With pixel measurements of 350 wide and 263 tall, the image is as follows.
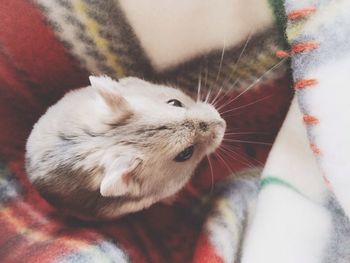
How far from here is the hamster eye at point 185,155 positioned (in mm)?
1230

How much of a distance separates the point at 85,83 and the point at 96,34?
0.17 metres

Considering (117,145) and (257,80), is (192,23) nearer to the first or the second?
(257,80)

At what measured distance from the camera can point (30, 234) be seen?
1286 millimetres

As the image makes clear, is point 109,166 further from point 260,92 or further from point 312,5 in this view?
point 312,5

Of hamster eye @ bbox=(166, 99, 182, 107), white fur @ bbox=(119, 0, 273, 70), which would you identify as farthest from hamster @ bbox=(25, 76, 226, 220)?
white fur @ bbox=(119, 0, 273, 70)

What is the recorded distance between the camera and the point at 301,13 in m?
1.05

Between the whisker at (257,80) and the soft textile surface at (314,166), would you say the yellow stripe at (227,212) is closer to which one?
the soft textile surface at (314,166)

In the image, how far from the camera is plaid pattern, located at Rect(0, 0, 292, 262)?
4.08 ft

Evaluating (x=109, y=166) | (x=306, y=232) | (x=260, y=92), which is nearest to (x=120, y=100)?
(x=109, y=166)

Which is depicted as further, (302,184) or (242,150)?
(242,150)

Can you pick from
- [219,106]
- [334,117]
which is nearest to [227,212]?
[219,106]

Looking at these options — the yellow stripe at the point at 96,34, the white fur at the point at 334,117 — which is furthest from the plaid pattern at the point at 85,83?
the white fur at the point at 334,117

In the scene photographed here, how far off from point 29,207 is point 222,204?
49 centimetres

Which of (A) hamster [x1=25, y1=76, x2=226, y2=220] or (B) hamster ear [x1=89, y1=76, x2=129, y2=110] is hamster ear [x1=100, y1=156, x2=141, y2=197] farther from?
(B) hamster ear [x1=89, y1=76, x2=129, y2=110]
